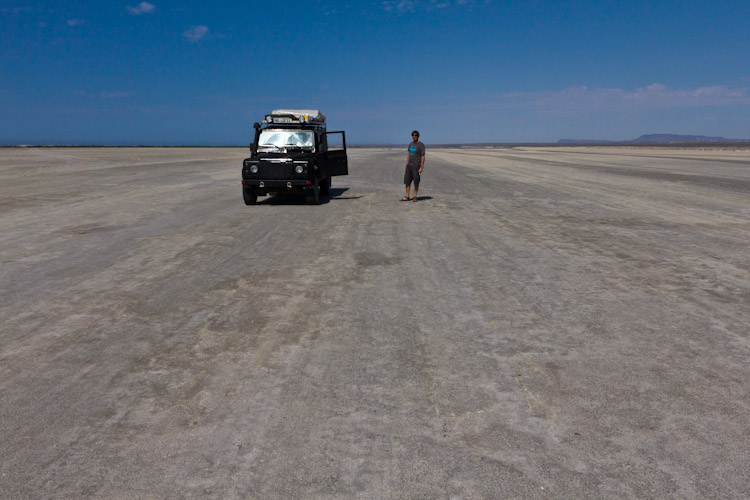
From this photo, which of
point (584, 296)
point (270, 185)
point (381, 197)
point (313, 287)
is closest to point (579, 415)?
point (584, 296)

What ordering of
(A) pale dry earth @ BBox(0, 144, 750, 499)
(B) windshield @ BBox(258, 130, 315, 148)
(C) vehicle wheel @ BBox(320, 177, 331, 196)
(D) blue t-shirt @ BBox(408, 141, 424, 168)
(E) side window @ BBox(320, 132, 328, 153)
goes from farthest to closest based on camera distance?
1. (C) vehicle wheel @ BBox(320, 177, 331, 196)
2. (E) side window @ BBox(320, 132, 328, 153)
3. (B) windshield @ BBox(258, 130, 315, 148)
4. (D) blue t-shirt @ BBox(408, 141, 424, 168)
5. (A) pale dry earth @ BBox(0, 144, 750, 499)

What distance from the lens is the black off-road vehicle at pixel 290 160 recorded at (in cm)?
1303

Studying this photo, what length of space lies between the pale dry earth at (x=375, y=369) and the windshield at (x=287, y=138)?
676cm

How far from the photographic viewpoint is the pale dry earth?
2.58m

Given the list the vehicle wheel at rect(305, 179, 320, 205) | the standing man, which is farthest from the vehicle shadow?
the standing man

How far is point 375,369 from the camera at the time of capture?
367 cm

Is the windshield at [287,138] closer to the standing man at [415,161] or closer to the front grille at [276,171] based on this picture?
the front grille at [276,171]

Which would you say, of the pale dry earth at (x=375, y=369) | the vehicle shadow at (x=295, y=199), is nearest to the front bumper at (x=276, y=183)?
the vehicle shadow at (x=295, y=199)

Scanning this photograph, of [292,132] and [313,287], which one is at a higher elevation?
[292,132]

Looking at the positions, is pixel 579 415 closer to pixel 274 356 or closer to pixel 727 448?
pixel 727 448

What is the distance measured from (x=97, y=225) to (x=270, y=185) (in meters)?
4.30

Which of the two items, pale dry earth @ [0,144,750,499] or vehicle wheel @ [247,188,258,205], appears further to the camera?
vehicle wheel @ [247,188,258,205]

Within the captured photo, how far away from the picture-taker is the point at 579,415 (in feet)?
10.1

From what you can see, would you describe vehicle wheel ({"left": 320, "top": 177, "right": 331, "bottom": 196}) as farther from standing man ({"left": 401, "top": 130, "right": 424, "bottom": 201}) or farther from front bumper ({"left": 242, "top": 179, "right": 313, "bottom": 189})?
standing man ({"left": 401, "top": 130, "right": 424, "bottom": 201})
